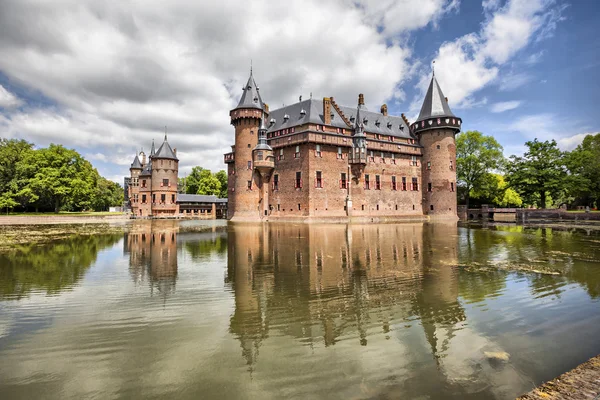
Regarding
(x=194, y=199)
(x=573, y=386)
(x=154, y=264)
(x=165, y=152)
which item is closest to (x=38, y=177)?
(x=165, y=152)

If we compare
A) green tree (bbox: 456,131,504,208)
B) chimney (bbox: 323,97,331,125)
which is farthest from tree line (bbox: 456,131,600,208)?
chimney (bbox: 323,97,331,125)

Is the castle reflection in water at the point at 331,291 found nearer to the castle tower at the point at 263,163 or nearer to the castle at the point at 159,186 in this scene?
the castle tower at the point at 263,163

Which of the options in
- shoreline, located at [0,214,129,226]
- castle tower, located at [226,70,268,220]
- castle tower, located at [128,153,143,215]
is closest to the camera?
shoreline, located at [0,214,129,226]

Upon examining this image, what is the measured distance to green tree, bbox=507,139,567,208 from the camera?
45.6 metres

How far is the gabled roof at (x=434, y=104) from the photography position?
46.3 m

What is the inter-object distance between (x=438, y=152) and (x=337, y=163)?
1615 centimetres

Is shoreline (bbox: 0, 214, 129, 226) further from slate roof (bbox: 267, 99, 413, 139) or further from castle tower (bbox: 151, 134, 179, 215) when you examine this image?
slate roof (bbox: 267, 99, 413, 139)

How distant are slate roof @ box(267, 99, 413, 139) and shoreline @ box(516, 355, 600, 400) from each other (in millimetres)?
36715

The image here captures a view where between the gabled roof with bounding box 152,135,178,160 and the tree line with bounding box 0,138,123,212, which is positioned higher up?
the gabled roof with bounding box 152,135,178,160

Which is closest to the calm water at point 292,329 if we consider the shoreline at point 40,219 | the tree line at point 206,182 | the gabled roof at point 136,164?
the shoreline at point 40,219

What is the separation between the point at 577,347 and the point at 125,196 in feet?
358

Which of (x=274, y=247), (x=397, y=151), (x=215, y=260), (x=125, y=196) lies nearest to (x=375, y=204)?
(x=397, y=151)

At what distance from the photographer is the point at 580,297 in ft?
26.6

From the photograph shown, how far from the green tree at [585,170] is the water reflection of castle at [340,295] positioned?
44.2m
